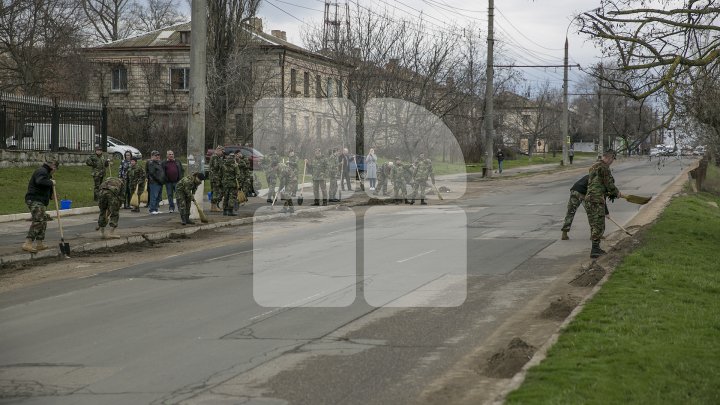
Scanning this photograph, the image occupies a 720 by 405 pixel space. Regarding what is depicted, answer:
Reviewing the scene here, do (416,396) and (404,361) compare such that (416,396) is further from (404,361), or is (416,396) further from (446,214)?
(446,214)

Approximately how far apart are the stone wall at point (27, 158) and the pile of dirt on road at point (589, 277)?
2386cm

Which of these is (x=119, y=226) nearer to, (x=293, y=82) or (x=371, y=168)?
(x=371, y=168)

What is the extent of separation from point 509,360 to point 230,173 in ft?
57.1

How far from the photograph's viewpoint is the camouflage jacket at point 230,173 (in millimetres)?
25203

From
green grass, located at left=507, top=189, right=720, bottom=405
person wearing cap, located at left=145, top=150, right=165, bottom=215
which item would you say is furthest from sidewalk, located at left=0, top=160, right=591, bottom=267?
green grass, located at left=507, top=189, right=720, bottom=405

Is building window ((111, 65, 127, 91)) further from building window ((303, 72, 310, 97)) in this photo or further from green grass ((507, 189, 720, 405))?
green grass ((507, 189, 720, 405))

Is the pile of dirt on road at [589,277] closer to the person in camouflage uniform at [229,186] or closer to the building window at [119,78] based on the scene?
the person in camouflage uniform at [229,186]

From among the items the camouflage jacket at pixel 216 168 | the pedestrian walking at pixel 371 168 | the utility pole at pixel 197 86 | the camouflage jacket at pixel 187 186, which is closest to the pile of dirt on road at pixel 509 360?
the camouflage jacket at pixel 187 186

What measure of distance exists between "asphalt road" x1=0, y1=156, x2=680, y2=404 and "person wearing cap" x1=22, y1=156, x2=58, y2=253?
233cm

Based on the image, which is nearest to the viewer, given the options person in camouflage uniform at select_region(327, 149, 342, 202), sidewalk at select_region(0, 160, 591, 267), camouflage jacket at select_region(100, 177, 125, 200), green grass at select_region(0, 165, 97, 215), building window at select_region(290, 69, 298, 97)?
sidewalk at select_region(0, 160, 591, 267)

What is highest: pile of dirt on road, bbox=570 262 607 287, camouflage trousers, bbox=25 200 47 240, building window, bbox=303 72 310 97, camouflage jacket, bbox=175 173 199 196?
building window, bbox=303 72 310 97

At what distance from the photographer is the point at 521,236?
20625mm

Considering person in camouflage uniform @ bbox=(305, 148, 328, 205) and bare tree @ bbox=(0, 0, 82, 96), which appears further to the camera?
bare tree @ bbox=(0, 0, 82, 96)

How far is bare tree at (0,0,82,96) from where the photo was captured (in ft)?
143
